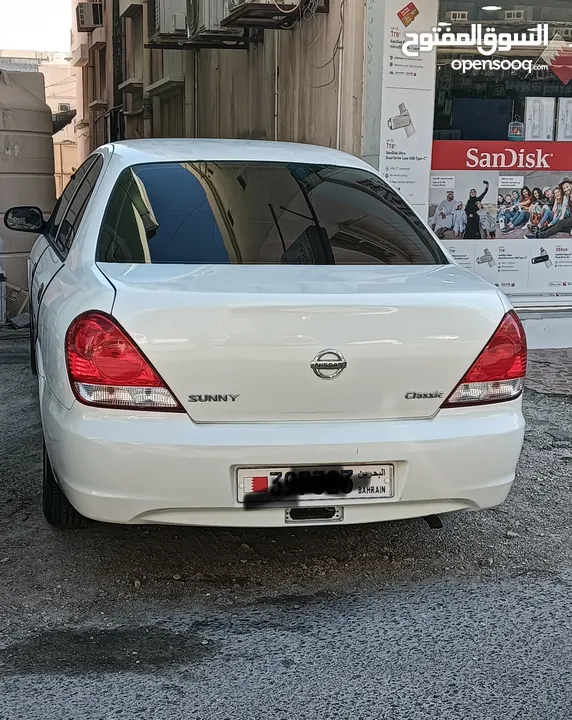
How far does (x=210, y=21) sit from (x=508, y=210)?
4479 millimetres

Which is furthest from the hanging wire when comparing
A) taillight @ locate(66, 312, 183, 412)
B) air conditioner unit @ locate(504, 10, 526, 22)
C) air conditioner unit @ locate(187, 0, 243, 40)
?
taillight @ locate(66, 312, 183, 412)

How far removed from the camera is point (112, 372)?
3.02 metres

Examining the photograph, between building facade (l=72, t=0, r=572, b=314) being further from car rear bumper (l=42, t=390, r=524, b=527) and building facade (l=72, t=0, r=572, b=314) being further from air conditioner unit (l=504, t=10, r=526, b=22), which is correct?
car rear bumper (l=42, t=390, r=524, b=527)

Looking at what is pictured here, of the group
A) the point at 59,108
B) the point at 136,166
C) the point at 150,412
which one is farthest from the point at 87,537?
the point at 59,108

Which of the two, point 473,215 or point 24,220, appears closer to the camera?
point 24,220

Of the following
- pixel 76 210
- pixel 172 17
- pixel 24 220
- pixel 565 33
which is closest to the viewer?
pixel 76 210

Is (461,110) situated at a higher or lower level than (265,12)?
lower

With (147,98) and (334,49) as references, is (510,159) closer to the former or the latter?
(334,49)

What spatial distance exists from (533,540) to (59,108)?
30.0m

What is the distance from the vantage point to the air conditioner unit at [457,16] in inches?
295

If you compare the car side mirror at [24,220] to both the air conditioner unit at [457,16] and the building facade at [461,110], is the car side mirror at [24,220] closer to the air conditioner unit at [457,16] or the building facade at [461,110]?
the building facade at [461,110]

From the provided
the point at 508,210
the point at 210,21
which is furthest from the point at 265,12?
the point at 508,210

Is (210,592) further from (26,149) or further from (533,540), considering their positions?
(26,149)
